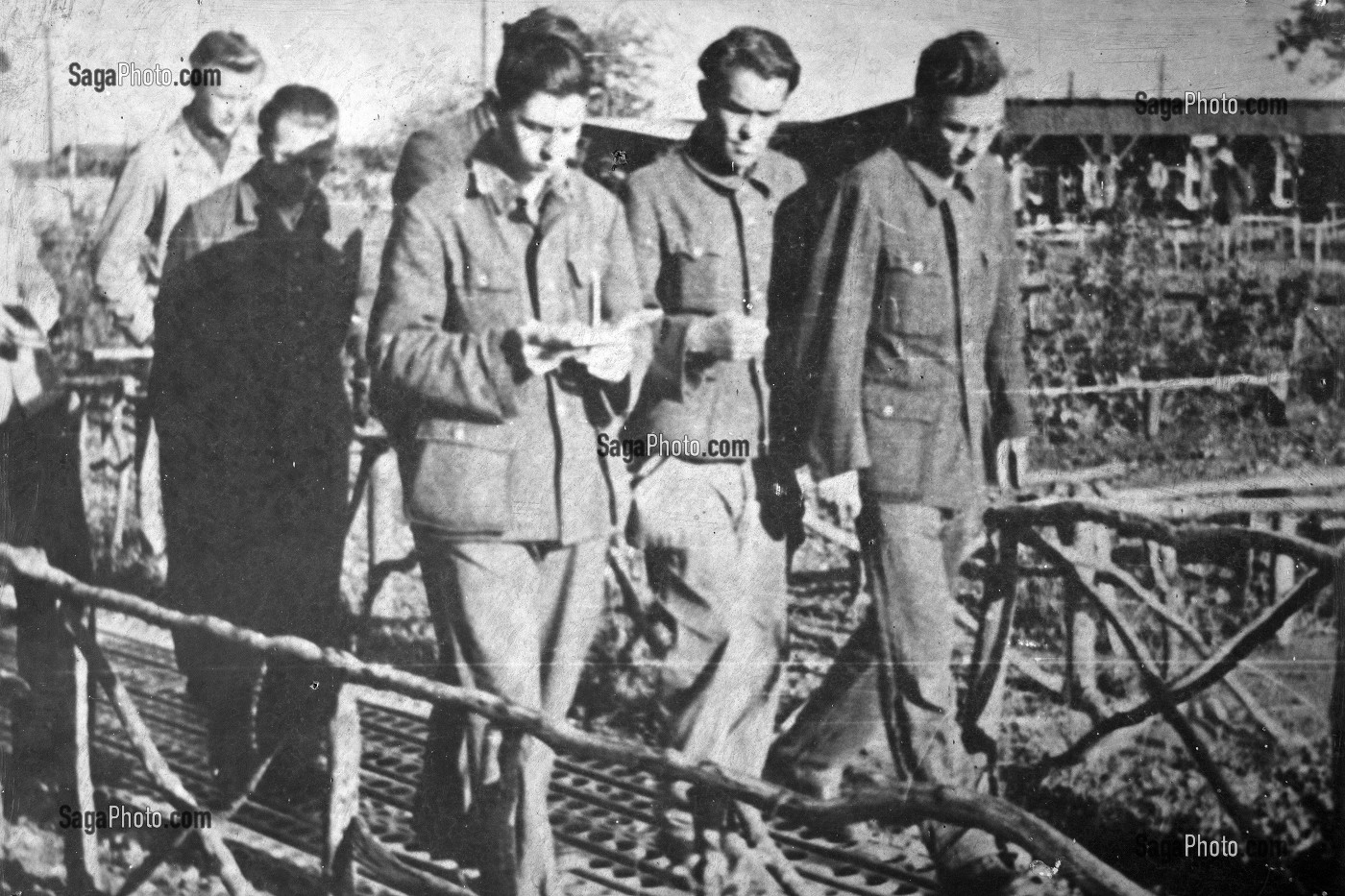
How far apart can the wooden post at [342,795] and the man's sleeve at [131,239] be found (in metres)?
1.14

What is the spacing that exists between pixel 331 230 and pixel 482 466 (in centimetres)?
72

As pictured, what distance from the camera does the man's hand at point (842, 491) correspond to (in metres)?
3.18

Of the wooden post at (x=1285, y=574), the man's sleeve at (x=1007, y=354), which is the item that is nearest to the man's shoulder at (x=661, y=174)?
the man's sleeve at (x=1007, y=354)

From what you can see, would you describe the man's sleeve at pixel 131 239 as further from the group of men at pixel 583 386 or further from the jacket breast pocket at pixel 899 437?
the jacket breast pocket at pixel 899 437

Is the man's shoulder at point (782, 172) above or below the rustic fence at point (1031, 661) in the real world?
above

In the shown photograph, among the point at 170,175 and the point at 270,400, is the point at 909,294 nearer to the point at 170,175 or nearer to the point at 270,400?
the point at 270,400

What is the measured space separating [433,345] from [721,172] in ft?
2.76

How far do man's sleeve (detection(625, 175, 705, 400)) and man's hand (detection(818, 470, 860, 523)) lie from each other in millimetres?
437

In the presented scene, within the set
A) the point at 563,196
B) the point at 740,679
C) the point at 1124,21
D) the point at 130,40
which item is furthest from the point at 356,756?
the point at 1124,21

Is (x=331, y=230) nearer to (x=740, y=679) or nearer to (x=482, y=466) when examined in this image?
(x=482, y=466)

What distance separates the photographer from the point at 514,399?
10.2ft

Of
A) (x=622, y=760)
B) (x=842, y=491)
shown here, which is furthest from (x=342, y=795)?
(x=842, y=491)

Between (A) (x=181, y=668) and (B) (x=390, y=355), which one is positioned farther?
(A) (x=181, y=668)

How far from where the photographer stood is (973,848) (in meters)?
3.21
